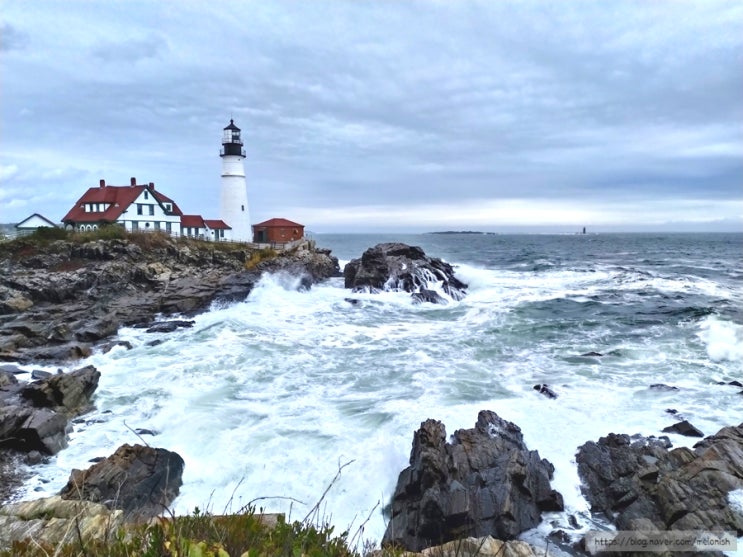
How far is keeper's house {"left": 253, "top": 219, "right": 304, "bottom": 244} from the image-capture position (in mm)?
49719

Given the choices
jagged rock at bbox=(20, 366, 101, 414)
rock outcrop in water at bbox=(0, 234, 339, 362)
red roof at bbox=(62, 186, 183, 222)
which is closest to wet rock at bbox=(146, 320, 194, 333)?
rock outcrop in water at bbox=(0, 234, 339, 362)

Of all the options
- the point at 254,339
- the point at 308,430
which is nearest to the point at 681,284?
the point at 254,339

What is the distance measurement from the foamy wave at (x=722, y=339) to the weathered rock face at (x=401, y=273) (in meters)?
13.9

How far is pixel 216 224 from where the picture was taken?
46.8m

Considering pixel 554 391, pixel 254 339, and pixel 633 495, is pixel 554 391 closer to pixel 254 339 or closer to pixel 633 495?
pixel 633 495

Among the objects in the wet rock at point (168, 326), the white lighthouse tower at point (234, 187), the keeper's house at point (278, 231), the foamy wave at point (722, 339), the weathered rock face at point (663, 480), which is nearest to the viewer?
the weathered rock face at point (663, 480)

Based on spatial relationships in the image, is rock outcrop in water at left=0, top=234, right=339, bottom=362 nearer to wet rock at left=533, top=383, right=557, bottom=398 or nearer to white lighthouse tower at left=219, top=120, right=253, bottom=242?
white lighthouse tower at left=219, top=120, right=253, bottom=242

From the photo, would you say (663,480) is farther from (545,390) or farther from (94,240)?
(94,240)

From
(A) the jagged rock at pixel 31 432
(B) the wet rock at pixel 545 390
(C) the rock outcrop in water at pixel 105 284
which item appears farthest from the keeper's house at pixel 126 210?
(B) the wet rock at pixel 545 390

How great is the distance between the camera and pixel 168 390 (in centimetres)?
1377

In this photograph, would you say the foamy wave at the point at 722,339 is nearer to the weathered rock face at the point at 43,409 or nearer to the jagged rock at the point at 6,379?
the weathered rock face at the point at 43,409

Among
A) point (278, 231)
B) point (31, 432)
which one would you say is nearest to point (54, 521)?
point (31, 432)

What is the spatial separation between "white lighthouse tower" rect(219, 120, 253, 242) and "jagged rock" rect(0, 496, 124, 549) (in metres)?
42.8

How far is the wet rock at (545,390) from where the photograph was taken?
1308 centimetres
